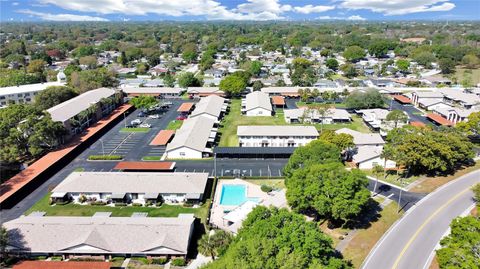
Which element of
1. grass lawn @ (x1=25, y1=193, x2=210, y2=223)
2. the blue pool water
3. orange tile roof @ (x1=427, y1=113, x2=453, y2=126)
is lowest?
grass lawn @ (x1=25, y1=193, x2=210, y2=223)

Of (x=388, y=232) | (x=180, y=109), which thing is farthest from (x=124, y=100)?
(x=388, y=232)

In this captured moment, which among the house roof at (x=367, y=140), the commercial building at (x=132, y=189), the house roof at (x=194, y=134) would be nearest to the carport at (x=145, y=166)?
the house roof at (x=194, y=134)

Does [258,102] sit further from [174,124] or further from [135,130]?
[135,130]

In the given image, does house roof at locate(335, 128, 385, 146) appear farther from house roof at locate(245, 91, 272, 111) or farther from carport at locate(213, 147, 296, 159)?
house roof at locate(245, 91, 272, 111)

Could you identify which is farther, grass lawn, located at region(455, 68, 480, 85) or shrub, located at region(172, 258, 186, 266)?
grass lawn, located at region(455, 68, 480, 85)

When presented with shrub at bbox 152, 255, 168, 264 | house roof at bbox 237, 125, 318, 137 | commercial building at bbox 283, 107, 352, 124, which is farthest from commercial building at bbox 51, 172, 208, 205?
commercial building at bbox 283, 107, 352, 124

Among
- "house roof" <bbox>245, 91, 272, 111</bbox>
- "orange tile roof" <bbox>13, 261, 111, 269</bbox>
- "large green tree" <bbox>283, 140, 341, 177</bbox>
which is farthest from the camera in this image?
"house roof" <bbox>245, 91, 272, 111</bbox>

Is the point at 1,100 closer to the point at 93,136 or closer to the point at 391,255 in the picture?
the point at 93,136
